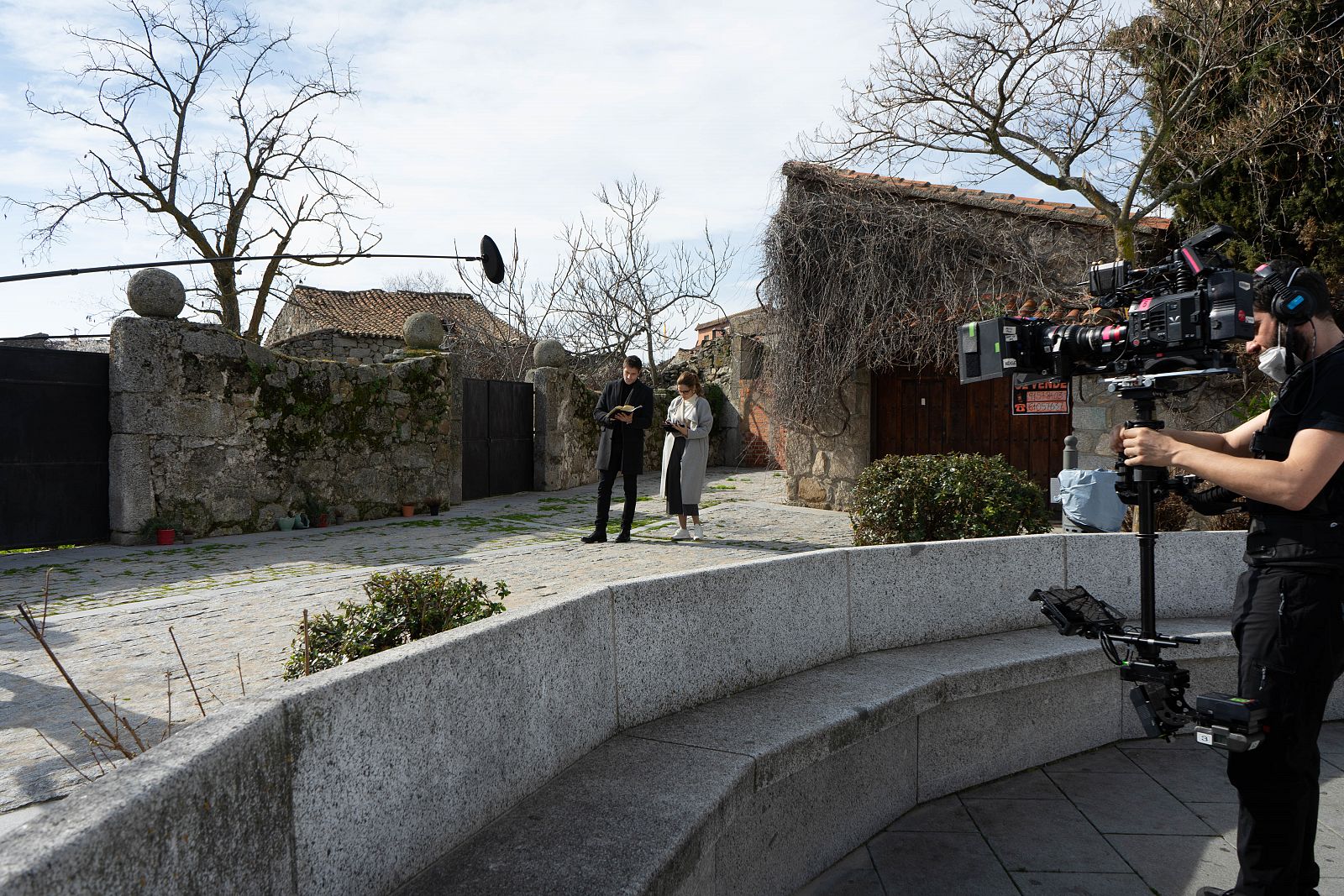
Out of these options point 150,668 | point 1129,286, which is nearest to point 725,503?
point 150,668

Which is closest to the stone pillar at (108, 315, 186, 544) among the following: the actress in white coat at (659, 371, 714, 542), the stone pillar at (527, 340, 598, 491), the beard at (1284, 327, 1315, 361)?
the actress in white coat at (659, 371, 714, 542)

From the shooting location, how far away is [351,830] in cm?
204

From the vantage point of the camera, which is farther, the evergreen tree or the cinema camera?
the evergreen tree

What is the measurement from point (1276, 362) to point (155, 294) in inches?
371

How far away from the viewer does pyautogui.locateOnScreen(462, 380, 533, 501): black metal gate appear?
43.1ft

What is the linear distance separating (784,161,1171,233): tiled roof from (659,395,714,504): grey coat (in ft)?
12.4

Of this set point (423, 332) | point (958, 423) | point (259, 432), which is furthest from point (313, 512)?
point (958, 423)

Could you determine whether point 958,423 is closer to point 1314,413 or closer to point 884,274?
point 884,274

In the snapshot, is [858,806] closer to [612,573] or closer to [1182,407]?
[612,573]

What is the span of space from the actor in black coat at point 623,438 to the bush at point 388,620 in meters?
5.39

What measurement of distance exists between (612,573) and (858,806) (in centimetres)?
351

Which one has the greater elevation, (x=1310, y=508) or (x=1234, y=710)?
(x=1310, y=508)

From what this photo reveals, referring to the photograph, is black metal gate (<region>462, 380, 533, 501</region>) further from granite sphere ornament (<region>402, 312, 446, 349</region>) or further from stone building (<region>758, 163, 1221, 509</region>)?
stone building (<region>758, 163, 1221, 509</region>)

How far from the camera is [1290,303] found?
2.70 meters
